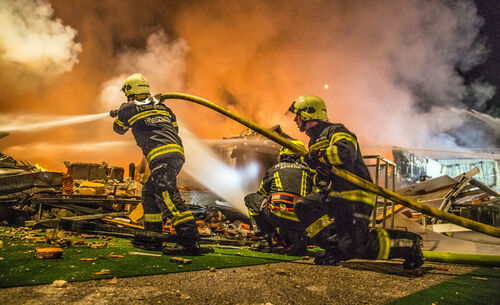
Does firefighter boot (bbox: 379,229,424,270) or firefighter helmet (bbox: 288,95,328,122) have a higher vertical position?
firefighter helmet (bbox: 288,95,328,122)

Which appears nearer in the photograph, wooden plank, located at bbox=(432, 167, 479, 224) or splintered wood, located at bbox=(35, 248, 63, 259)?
splintered wood, located at bbox=(35, 248, 63, 259)

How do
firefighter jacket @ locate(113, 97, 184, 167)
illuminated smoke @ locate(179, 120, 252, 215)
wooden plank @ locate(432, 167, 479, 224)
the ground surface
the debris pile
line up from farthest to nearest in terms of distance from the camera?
illuminated smoke @ locate(179, 120, 252, 215)
wooden plank @ locate(432, 167, 479, 224)
the debris pile
firefighter jacket @ locate(113, 97, 184, 167)
the ground surface

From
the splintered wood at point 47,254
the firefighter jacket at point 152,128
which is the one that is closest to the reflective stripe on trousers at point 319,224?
the firefighter jacket at point 152,128

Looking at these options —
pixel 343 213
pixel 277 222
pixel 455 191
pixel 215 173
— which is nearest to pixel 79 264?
pixel 277 222

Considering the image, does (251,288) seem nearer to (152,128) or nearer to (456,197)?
(152,128)

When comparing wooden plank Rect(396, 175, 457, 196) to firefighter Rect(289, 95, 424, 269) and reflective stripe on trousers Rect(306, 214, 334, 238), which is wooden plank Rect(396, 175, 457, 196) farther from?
reflective stripe on trousers Rect(306, 214, 334, 238)

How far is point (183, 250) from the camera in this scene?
381cm

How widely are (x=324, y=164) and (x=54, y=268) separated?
307cm

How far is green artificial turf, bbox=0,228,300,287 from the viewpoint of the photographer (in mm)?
2234

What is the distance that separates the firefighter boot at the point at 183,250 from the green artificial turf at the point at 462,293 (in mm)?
2482

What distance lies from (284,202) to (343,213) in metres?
1.05

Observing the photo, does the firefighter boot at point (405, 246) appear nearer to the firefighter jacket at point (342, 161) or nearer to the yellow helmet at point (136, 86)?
the firefighter jacket at point (342, 161)

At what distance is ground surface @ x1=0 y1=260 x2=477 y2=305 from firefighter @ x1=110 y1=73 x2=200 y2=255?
0.98 meters

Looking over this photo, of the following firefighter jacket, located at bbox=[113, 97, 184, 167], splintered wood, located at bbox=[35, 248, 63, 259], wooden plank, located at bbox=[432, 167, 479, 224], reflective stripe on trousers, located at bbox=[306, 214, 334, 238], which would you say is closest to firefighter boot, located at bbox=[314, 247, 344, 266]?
reflective stripe on trousers, located at bbox=[306, 214, 334, 238]
